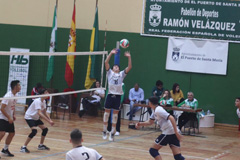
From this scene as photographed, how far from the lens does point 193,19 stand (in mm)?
20750

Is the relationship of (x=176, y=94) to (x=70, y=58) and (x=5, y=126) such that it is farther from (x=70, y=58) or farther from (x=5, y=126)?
(x=5, y=126)

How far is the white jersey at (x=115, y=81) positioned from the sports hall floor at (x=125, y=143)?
1616 mm

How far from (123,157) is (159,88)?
26.2ft

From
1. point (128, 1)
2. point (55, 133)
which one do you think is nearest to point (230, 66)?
point (128, 1)

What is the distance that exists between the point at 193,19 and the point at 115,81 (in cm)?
749

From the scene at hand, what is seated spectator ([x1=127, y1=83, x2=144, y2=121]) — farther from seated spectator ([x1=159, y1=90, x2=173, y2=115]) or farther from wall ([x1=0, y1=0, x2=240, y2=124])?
seated spectator ([x1=159, y1=90, x2=173, y2=115])

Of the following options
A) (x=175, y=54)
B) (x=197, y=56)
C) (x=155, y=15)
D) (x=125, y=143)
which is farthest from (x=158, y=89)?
(x=125, y=143)

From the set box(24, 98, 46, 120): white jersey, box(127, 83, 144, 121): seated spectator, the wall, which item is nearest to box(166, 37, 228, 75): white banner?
the wall

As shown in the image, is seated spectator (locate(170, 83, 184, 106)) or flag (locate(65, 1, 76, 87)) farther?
flag (locate(65, 1, 76, 87))

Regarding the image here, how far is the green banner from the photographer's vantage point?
66.4 feet

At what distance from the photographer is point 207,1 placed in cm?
2055

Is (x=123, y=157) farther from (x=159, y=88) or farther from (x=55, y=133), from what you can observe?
(x=159, y=88)

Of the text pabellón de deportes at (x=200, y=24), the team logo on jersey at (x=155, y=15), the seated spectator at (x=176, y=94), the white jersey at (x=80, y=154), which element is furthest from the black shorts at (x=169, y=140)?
the team logo on jersey at (x=155, y=15)

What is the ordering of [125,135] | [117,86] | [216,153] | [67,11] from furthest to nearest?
[67,11], [125,135], [117,86], [216,153]
